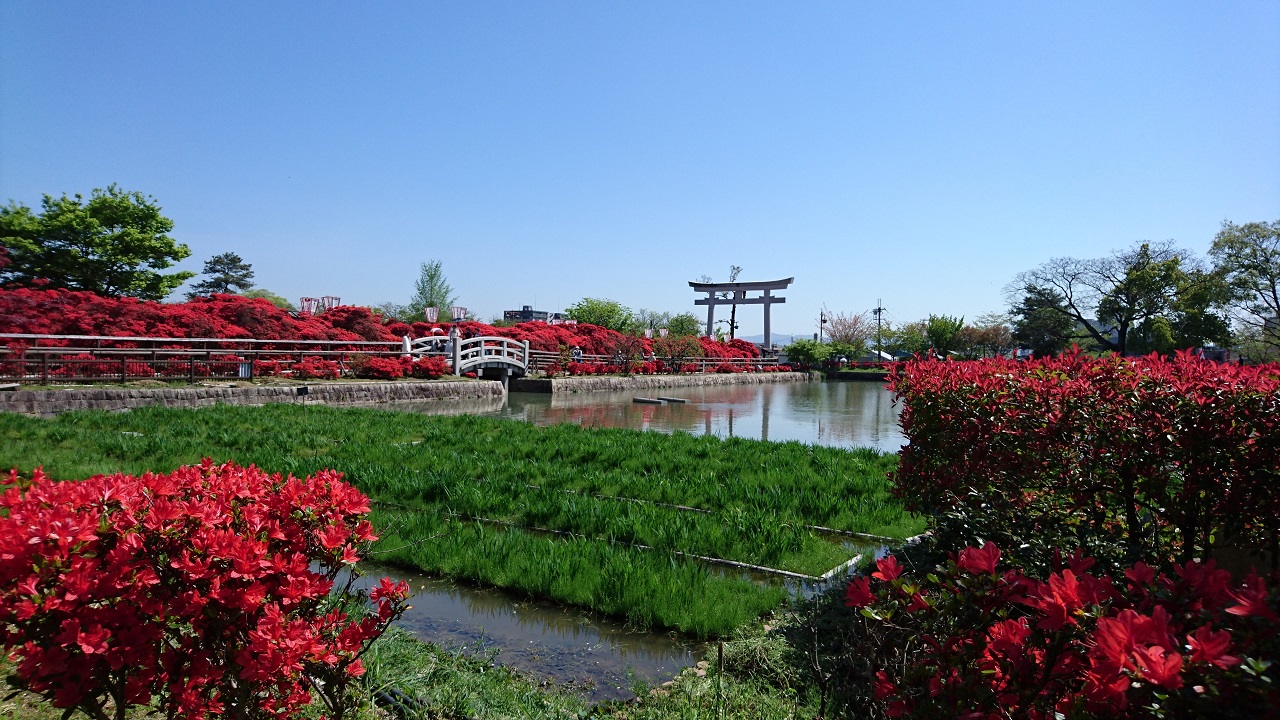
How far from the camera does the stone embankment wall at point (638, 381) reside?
22734 mm

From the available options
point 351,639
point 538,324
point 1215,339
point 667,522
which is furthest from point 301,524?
point 1215,339

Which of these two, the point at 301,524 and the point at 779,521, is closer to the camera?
the point at 301,524

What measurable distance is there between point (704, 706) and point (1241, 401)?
2115 millimetres

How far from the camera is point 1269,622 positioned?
3.05 ft

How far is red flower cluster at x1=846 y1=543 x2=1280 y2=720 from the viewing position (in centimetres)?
89

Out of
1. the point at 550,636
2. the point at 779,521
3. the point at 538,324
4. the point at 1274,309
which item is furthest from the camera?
the point at 538,324

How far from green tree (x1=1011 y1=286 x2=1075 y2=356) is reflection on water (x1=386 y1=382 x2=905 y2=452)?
19482 mm

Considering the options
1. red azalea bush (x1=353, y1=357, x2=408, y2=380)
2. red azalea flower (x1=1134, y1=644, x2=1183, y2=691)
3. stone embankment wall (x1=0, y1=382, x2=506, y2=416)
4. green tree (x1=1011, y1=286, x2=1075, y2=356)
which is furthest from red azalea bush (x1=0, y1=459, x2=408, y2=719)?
green tree (x1=1011, y1=286, x2=1075, y2=356)

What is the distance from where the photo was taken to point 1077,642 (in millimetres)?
1097

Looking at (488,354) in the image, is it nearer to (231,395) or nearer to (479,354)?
(479,354)

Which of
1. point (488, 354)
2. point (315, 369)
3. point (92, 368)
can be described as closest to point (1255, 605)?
point (92, 368)

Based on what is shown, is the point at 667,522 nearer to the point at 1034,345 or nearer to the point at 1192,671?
the point at 1192,671

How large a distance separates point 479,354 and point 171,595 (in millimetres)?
21206

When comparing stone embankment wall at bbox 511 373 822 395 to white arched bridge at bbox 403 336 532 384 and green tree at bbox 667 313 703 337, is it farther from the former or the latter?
green tree at bbox 667 313 703 337
